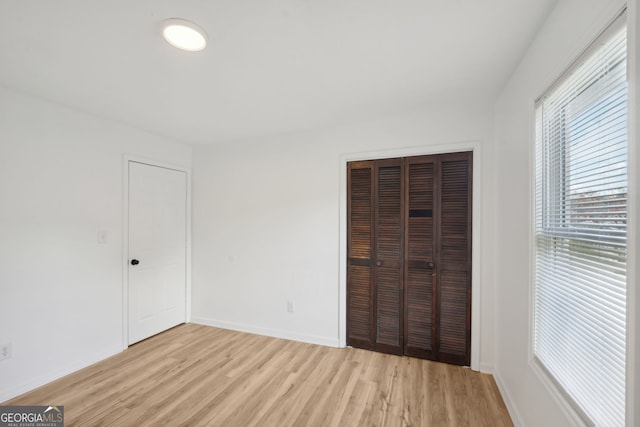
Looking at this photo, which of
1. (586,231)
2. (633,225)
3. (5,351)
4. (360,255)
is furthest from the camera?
(360,255)

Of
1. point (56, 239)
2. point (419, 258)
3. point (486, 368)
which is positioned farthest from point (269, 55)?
point (486, 368)

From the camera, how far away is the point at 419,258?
2.63 m

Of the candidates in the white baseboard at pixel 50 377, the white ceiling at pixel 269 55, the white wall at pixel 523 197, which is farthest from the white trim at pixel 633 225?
the white baseboard at pixel 50 377

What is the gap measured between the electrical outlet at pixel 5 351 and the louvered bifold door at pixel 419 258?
3.33 metres

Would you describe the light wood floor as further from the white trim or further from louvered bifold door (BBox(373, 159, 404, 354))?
the white trim

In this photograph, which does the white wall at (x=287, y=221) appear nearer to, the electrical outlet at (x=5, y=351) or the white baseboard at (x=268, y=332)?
the white baseboard at (x=268, y=332)

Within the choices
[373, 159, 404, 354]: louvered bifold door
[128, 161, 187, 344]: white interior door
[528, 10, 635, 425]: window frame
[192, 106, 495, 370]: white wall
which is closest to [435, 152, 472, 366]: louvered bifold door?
[192, 106, 495, 370]: white wall

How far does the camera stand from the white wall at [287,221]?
2.54 metres

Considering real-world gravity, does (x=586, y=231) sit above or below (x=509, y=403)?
above

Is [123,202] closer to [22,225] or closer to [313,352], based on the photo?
[22,225]

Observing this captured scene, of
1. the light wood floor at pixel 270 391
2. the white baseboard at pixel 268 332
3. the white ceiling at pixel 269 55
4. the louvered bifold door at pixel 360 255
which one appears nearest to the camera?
the white ceiling at pixel 269 55

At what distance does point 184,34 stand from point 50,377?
297 cm

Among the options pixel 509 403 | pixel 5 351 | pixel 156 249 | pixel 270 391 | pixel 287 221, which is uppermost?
pixel 287 221

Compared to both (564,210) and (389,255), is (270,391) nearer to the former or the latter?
(389,255)
